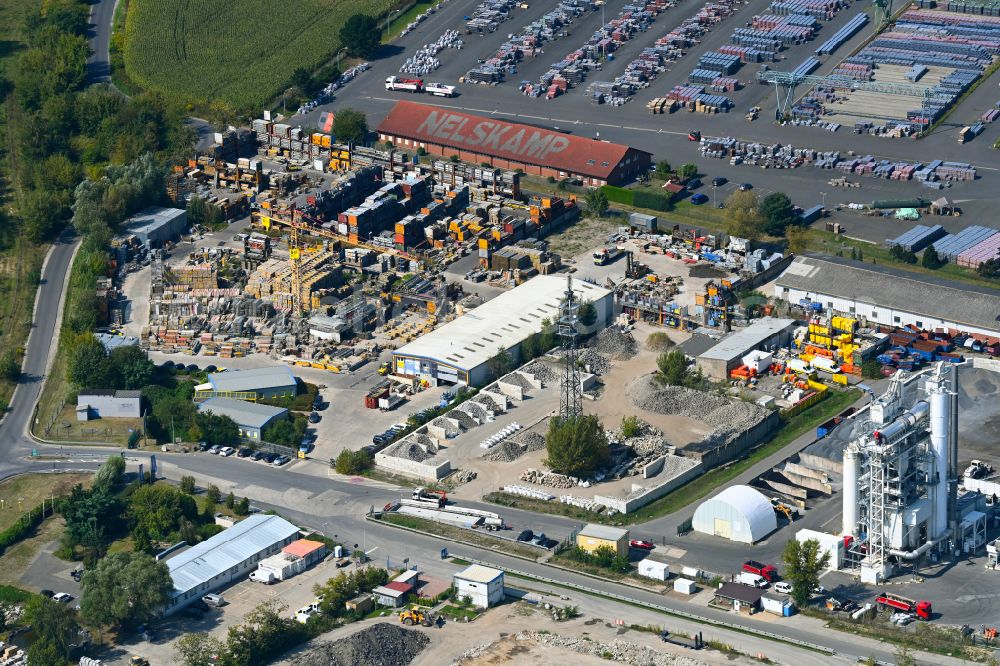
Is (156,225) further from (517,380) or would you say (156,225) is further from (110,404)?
(517,380)

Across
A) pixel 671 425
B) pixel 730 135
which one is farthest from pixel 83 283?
pixel 730 135

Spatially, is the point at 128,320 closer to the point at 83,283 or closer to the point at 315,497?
the point at 83,283

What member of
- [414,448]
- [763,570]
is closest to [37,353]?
[414,448]

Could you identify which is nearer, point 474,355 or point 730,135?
point 474,355

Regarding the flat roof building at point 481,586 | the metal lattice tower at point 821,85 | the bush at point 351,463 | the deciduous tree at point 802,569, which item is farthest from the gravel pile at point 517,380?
the metal lattice tower at point 821,85

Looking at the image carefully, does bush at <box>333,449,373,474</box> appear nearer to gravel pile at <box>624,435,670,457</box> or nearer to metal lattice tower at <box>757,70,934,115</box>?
gravel pile at <box>624,435,670,457</box>
